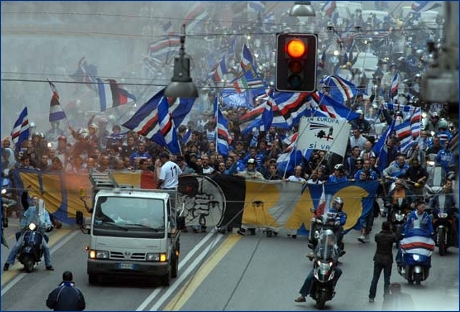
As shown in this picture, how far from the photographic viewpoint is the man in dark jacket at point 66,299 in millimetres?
21234

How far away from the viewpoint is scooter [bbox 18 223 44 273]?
26406mm

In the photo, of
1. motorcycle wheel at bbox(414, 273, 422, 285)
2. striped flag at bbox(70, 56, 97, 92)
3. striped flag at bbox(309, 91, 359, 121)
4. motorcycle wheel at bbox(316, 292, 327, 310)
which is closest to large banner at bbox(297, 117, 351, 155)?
striped flag at bbox(309, 91, 359, 121)

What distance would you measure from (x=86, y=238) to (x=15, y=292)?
516 cm

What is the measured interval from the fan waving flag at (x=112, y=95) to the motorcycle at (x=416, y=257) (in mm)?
12215

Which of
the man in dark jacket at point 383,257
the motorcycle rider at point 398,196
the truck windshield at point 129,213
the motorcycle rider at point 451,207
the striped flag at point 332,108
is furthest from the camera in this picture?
the striped flag at point 332,108

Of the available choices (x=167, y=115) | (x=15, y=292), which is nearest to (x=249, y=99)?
(x=167, y=115)

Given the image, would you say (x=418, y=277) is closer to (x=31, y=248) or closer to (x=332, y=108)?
(x=31, y=248)

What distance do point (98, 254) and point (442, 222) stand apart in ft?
22.9

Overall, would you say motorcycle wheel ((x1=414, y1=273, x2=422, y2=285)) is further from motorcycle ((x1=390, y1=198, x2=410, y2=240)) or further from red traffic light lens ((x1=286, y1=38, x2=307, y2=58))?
red traffic light lens ((x1=286, y1=38, x2=307, y2=58))

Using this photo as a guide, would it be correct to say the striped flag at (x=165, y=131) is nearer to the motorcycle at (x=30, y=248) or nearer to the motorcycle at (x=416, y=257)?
the motorcycle at (x=30, y=248)

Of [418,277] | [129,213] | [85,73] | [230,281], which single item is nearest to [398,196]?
[418,277]

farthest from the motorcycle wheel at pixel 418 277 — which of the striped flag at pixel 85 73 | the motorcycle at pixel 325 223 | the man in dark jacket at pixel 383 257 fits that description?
the striped flag at pixel 85 73

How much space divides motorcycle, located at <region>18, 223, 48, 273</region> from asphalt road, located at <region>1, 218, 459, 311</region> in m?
0.24

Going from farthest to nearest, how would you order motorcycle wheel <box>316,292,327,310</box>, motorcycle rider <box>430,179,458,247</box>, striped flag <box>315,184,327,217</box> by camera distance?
1. striped flag <box>315,184,327,217</box>
2. motorcycle rider <box>430,179,458,247</box>
3. motorcycle wheel <box>316,292,327,310</box>
